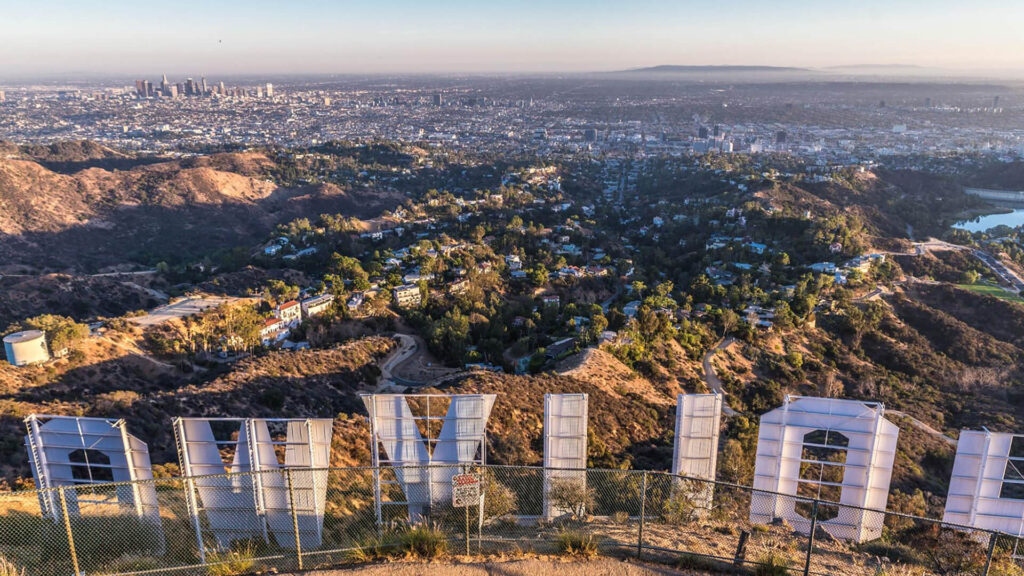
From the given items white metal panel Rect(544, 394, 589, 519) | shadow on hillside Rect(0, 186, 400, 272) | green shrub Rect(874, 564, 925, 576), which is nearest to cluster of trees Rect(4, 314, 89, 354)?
white metal panel Rect(544, 394, 589, 519)

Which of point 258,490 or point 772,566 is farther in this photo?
point 258,490

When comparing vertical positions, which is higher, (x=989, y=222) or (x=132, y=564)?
(x=132, y=564)

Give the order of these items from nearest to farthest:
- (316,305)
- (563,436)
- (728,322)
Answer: (563,436) → (728,322) → (316,305)

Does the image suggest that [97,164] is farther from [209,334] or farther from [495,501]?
[495,501]

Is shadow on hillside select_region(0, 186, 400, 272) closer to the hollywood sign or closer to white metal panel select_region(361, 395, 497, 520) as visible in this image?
the hollywood sign

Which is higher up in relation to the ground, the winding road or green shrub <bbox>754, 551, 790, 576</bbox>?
green shrub <bbox>754, 551, 790, 576</bbox>

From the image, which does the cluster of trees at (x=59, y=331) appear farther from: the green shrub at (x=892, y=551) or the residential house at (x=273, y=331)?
the green shrub at (x=892, y=551)

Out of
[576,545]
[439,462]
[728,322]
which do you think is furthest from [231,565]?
[728,322]

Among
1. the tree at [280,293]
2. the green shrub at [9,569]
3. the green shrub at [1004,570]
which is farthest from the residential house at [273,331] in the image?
the green shrub at [1004,570]
